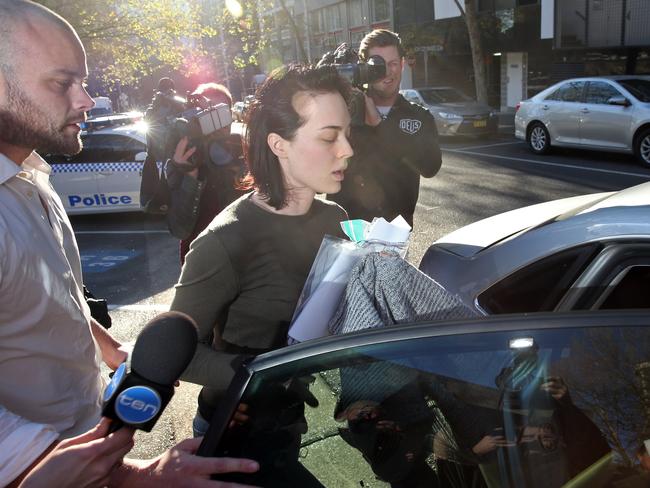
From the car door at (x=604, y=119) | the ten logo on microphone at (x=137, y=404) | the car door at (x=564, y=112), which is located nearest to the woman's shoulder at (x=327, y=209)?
the ten logo on microphone at (x=137, y=404)

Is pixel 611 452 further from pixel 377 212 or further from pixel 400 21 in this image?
pixel 400 21

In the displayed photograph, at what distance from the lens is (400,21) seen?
28.3 metres

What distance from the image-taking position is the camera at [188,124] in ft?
10.8

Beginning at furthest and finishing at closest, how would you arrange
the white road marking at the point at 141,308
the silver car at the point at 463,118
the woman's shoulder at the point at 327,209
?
1. the silver car at the point at 463,118
2. the white road marking at the point at 141,308
3. the woman's shoulder at the point at 327,209

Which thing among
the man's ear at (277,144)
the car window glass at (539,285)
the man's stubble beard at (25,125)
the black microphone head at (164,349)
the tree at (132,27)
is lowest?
the car window glass at (539,285)

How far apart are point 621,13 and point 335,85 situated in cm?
1936

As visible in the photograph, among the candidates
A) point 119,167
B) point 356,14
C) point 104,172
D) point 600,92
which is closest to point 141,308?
point 119,167

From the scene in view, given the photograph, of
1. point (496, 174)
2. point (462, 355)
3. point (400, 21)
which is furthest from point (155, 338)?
point (400, 21)

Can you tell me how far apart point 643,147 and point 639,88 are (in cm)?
110

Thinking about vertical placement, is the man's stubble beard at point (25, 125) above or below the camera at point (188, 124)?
above

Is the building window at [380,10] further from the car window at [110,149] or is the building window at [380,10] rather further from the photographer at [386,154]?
the photographer at [386,154]

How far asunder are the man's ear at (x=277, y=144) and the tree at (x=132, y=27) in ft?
46.5

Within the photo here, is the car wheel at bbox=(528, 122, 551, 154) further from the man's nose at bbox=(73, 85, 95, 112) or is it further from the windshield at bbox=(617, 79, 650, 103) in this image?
the man's nose at bbox=(73, 85, 95, 112)

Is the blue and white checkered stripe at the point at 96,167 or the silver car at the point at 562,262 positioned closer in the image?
the silver car at the point at 562,262
